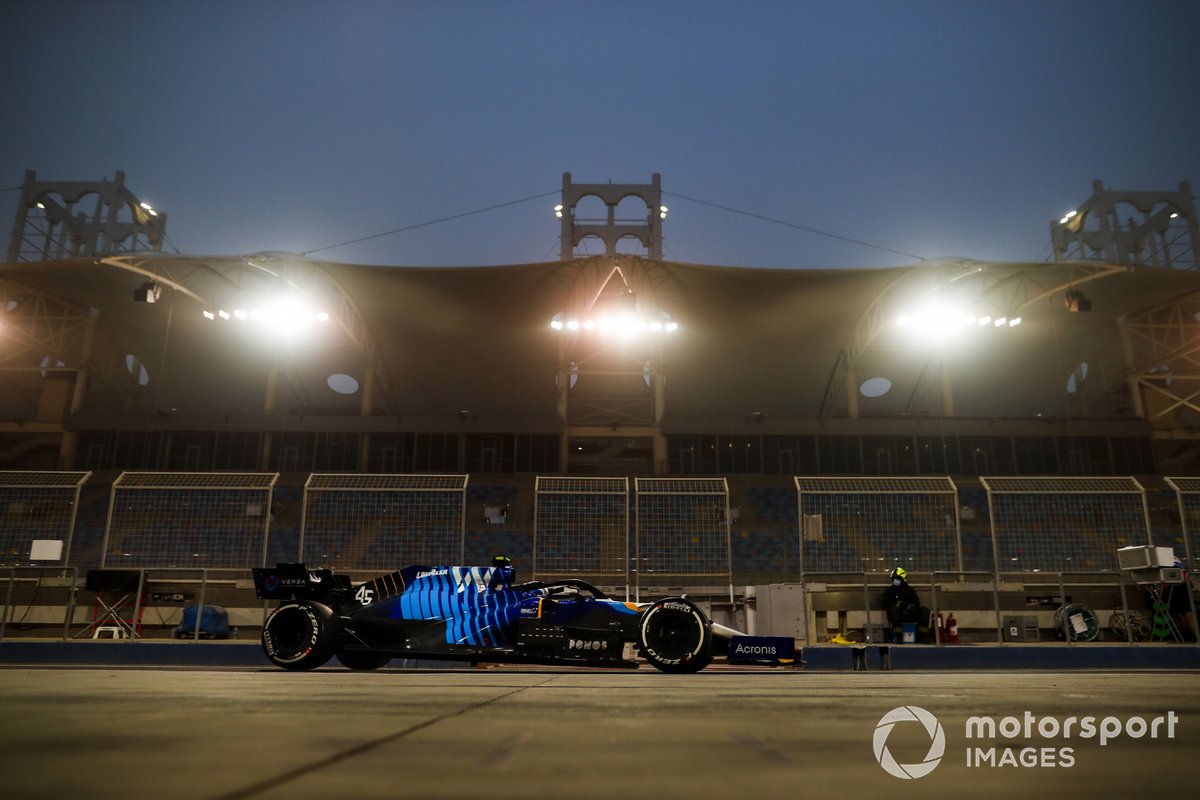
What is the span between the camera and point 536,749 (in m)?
1.83

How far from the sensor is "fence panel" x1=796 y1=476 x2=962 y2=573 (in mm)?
15883

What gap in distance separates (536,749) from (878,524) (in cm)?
1577

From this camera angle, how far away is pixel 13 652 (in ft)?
39.2

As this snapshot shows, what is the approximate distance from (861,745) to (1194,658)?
1362 centimetres

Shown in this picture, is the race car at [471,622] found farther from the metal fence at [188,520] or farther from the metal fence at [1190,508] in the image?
the metal fence at [1190,508]

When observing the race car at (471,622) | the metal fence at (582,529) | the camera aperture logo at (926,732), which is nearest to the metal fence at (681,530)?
the metal fence at (582,529)

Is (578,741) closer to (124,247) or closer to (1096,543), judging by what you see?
(1096,543)

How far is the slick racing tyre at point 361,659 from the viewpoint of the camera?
27.6 ft

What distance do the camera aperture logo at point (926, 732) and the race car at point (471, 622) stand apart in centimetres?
541

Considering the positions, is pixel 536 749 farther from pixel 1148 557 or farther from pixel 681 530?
pixel 681 530

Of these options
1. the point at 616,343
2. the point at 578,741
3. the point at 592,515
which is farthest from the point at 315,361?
the point at 578,741

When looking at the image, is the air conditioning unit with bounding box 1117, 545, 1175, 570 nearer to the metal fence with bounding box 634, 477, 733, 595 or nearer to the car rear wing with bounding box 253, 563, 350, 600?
the metal fence with bounding box 634, 477, 733, 595

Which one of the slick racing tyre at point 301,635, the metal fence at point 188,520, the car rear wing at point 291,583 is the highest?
the metal fence at point 188,520

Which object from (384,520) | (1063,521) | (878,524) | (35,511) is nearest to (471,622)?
(384,520)
